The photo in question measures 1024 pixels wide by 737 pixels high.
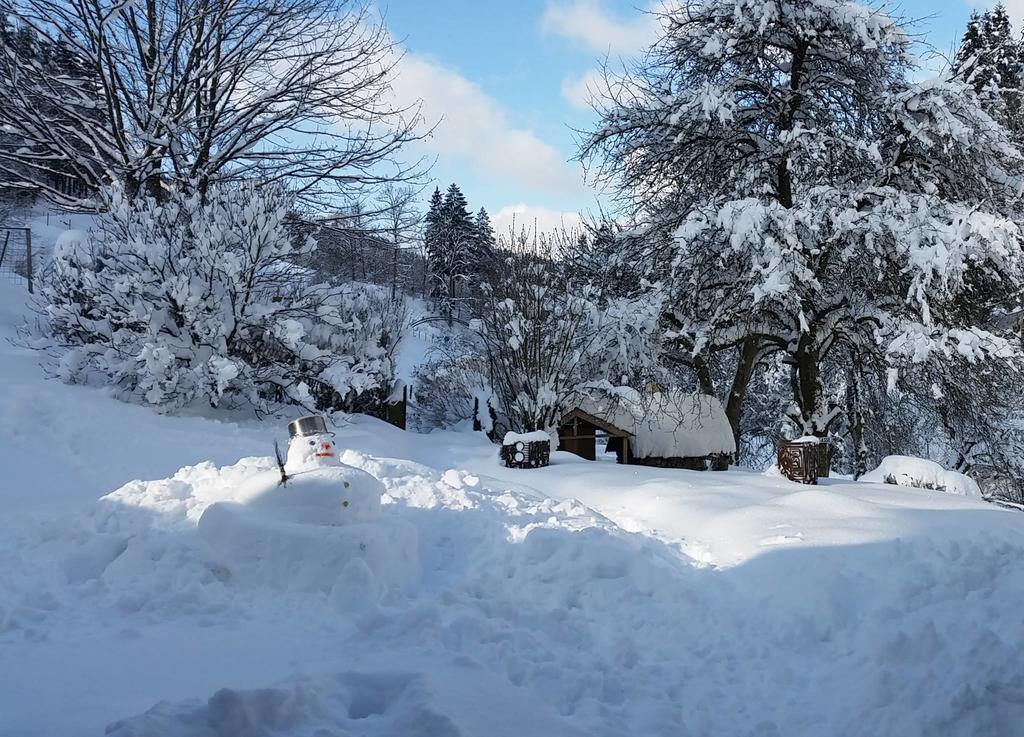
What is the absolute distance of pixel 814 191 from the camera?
10766 millimetres

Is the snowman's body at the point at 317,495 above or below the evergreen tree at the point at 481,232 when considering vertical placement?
below

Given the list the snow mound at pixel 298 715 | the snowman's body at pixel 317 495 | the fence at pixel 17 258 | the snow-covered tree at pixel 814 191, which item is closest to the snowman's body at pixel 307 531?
the snowman's body at pixel 317 495

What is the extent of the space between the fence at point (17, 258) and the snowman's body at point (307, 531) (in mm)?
13928

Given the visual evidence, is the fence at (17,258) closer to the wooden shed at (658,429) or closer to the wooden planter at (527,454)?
the wooden planter at (527,454)

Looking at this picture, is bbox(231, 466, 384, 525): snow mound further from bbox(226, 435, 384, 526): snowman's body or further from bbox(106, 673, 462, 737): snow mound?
bbox(106, 673, 462, 737): snow mound

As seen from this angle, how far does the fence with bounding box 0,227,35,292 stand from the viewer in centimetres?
1642

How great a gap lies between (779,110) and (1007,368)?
615cm

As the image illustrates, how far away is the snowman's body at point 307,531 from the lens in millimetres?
4590

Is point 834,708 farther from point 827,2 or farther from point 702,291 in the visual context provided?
point 827,2

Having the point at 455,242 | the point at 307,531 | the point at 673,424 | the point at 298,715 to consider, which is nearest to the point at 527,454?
the point at 673,424

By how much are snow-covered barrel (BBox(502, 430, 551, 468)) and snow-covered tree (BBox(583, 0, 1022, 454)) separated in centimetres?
391


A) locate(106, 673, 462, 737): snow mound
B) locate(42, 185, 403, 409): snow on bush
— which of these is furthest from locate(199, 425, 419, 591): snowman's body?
locate(42, 185, 403, 409): snow on bush

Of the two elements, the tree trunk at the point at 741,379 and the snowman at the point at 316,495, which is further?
the tree trunk at the point at 741,379

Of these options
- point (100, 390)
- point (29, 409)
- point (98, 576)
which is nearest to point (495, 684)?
point (98, 576)
